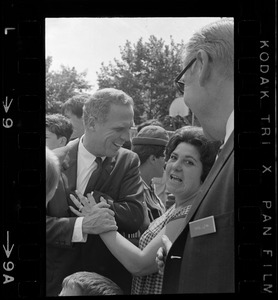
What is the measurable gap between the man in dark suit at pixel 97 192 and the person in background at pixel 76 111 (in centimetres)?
4

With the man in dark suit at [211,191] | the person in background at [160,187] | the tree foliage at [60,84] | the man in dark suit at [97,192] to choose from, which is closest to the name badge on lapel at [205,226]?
the man in dark suit at [211,191]

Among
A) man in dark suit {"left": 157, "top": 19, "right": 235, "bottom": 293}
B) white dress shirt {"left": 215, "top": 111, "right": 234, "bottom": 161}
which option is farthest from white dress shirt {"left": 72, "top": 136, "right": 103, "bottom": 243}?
white dress shirt {"left": 215, "top": 111, "right": 234, "bottom": 161}

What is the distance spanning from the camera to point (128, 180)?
173 inches

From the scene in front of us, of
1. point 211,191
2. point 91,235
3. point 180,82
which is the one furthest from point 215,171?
point 91,235

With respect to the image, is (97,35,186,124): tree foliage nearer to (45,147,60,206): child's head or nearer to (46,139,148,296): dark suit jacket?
(46,139,148,296): dark suit jacket

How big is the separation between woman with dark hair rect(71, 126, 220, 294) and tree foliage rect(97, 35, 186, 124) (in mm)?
237

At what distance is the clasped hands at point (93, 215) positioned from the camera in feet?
14.2

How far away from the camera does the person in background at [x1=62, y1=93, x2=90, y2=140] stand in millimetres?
4301

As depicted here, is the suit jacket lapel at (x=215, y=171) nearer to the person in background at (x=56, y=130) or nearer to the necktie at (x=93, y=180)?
the necktie at (x=93, y=180)

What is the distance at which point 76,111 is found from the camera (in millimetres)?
4320

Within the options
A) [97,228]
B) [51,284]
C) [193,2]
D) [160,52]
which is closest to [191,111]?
[160,52]

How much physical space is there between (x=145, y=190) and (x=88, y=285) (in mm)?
720

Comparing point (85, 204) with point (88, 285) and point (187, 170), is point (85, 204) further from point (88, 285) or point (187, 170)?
point (187, 170)
